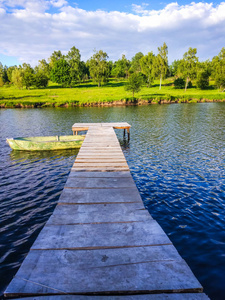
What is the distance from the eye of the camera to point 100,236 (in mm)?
4562

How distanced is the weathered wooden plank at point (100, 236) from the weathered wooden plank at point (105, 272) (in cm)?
20

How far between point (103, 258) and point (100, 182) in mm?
4220

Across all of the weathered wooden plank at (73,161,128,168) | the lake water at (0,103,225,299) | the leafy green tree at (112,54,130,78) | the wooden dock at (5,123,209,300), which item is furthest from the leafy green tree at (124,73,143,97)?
the wooden dock at (5,123,209,300)

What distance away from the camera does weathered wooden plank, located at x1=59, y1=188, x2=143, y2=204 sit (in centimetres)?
642

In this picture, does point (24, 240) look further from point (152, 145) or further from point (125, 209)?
point (152, 145)

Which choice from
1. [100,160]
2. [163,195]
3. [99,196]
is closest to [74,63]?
[100,160]

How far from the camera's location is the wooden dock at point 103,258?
313cm

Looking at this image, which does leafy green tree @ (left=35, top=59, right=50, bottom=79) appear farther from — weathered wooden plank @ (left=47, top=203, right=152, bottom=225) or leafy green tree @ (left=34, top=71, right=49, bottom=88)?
weathered wooden plank @ (left=47, top=203, right=152, bottom=225)

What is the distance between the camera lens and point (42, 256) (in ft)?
12.7

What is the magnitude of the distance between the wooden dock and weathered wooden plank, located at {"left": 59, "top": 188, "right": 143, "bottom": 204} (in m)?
0.03

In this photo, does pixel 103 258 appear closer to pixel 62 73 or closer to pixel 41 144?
pixel 41 144

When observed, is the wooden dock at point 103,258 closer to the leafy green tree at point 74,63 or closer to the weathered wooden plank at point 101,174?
the weathered wooden plank at point 101,174

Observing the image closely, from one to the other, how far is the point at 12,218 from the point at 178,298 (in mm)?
7860

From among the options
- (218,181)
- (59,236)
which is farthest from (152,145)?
(59,236)
